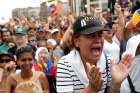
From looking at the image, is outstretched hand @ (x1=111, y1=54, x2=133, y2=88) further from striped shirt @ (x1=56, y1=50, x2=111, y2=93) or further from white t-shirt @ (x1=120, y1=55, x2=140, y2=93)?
white t-shirt @ (x1=120, y1=55, x2=140, y2=93)

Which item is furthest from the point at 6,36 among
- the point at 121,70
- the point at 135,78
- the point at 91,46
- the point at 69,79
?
the point at 121,70

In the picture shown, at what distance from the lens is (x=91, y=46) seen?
3473mm

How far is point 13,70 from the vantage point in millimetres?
5723

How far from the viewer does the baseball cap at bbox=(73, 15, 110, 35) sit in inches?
139

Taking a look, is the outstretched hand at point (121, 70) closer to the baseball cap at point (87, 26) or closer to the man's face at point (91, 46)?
the man's face at point (91, 46)

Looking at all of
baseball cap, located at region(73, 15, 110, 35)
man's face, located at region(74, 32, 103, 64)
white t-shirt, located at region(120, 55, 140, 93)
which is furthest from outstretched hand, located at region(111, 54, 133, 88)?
white t-shirt, located at region(120, 55, 140, 93)

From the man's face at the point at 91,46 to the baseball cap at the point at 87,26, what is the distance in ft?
0.12

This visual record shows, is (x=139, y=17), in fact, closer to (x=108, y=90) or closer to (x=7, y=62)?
(x=108, y=90)

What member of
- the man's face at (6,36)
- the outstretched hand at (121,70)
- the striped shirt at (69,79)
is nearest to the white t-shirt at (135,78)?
the striped shirt at (69,79)

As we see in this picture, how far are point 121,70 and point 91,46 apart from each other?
29cm

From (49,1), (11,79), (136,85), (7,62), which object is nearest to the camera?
(136,85)

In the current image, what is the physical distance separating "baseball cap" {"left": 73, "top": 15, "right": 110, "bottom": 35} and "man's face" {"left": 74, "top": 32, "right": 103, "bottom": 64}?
0.12ft

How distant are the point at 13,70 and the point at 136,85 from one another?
224 cm

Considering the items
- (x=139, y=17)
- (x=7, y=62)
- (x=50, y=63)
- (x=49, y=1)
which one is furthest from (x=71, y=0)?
(x=139, y=17)
